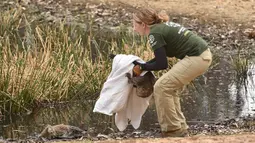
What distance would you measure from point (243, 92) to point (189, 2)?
6.15m

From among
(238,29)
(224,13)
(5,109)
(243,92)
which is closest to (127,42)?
(243,92)

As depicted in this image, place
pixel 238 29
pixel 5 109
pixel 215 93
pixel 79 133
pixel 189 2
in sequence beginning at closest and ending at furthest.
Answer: pixel 79 133 < pixel 5 109 < pixel 215 93 < pixel 238 29 < pixel 189 2

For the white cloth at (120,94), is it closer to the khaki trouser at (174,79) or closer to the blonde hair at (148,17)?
the khaki trouser at (174,79)

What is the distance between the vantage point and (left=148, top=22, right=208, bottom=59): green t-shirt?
584 cm

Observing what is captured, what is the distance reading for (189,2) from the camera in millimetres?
15281

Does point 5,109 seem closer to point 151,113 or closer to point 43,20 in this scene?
point 151,113

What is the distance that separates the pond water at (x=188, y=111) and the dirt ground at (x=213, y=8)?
411 centimetres

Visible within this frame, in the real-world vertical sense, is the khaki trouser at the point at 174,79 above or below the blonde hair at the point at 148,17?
below

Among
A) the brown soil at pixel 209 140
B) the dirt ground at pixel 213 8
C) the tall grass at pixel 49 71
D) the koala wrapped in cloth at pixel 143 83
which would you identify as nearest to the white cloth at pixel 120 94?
the koala wrapped in cloth at pixel 143 83

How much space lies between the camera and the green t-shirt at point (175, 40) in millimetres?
5836

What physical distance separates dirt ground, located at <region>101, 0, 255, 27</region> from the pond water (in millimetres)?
4108

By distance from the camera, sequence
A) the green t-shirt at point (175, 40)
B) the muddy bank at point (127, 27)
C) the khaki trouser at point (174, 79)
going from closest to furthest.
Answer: the green t-shirt at point (175, 40)
the khaki trouser at point (174, 79)
the muddy bank at point (127, 27)

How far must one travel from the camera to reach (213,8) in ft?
48.3

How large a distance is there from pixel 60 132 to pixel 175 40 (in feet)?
6.22
